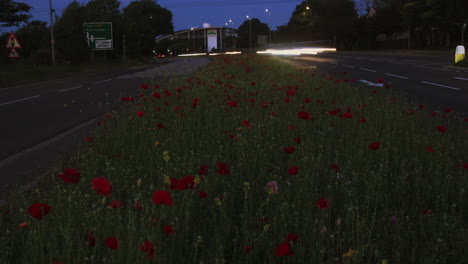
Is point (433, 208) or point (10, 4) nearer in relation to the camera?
point (433, 208)

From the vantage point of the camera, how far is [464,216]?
3.32 m

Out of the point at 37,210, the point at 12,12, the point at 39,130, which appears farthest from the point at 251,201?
the point at 12,12

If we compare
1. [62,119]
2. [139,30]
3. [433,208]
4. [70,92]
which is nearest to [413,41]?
[139,30]

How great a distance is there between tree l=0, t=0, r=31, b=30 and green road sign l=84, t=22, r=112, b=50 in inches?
334

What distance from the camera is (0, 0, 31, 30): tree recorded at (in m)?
35.5

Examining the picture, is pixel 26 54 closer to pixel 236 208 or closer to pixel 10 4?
pixel 10 4

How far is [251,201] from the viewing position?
3.08 m

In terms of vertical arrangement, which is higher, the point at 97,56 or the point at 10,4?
the point at 10,4

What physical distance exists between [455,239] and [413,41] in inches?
2842

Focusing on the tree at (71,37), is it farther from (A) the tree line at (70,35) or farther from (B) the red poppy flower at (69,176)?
(B) the red poppy flower at (69,176)

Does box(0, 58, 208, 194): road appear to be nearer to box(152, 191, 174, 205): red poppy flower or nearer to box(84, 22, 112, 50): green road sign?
box(152, 191, 174, 205): red poppy flower

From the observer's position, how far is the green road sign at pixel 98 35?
45281 millimetres

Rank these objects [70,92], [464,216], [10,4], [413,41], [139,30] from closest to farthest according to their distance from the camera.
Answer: [464,216], [70,92], [10,4], [413,41], [139,30]

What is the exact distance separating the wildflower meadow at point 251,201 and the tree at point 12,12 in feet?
112
